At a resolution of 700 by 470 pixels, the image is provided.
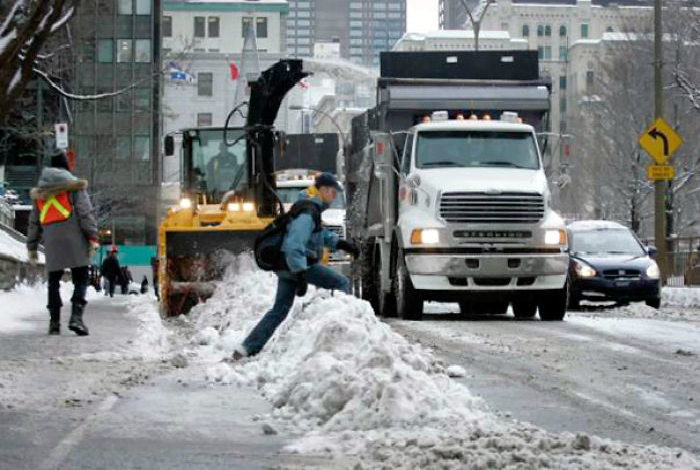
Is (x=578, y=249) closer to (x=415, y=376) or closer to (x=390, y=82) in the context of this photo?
(x=390, y=82)

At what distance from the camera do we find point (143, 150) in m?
81.6

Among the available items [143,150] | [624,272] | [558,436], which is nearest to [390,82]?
[624,272]

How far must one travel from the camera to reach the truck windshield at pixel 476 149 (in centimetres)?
1950

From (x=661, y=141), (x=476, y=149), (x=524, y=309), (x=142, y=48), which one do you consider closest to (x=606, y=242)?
(x=661, y=141)

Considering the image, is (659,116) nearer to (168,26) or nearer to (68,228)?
(68,228)

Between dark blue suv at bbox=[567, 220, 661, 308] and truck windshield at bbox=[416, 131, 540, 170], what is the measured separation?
537 cm

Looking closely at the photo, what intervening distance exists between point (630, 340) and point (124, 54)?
70.5m

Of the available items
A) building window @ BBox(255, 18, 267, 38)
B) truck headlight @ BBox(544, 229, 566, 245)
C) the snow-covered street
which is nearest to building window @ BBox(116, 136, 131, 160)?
building window @ BBox(255, 18, 267, 38)

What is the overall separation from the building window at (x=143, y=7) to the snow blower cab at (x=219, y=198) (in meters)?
61.2

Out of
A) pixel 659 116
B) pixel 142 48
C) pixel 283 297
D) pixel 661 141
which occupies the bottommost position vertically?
pixel 283 297

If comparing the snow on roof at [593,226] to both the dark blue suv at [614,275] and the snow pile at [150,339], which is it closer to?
the dark blue suv at [614,275]

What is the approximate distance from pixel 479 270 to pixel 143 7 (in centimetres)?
6711

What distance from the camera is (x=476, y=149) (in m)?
19.6

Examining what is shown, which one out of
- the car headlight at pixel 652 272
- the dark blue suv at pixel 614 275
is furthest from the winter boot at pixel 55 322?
the car headlight at pixel 652 272
